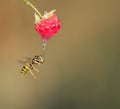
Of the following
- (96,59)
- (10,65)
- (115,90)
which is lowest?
(115,90)

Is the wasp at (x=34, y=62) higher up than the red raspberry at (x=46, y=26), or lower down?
higher up

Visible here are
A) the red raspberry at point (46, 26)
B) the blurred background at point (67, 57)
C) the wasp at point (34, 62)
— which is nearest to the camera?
the red raspberry at point (46, 26)

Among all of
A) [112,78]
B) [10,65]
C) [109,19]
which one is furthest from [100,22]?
[10,65]

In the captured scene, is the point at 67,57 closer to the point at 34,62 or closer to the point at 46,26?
the point at 34,62

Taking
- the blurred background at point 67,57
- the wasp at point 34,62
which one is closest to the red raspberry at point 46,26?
the wasp at point 34,62

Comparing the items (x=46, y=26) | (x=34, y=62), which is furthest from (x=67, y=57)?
(x=46, y=26)

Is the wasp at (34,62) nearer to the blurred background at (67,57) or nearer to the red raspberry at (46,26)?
the red raspberry at (46,26)

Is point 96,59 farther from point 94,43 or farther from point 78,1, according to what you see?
point 78,1

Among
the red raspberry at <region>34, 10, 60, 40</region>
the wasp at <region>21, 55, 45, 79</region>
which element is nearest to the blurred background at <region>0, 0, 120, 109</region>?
the wasp at <region>21, 55, 45, 79</region>
